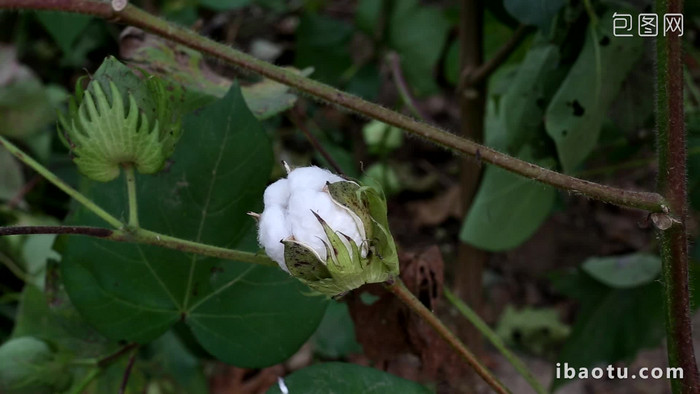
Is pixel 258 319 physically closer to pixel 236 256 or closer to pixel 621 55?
pixel 236 256

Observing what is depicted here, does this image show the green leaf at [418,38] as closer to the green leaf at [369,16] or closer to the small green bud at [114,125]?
the green leaf at [369,16]

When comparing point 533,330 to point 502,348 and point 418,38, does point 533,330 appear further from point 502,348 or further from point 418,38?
point 502,348

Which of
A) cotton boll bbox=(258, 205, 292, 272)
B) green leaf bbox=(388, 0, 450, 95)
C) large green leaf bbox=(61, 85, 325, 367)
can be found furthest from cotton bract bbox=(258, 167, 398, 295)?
green leaf bbox=(388, 0, 450, 95)

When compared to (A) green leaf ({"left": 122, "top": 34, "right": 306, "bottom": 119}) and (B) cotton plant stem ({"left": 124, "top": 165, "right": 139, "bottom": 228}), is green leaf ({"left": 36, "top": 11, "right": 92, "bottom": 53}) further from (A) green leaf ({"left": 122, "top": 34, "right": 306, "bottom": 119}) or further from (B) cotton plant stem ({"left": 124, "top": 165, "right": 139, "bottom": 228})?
(B) cotton plant stem ({"left": 124, "top": 165, "right": 139, "bottom": 228})

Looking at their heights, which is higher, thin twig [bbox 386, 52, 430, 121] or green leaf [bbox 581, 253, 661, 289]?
thin twig [bbox 386, 52, 430, 121]

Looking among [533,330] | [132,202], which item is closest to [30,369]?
[132,202]

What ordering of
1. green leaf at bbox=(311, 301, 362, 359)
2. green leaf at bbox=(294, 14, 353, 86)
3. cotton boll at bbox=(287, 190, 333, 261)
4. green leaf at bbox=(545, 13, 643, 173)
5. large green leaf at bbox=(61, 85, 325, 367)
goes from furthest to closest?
green leaf at bbox=(294, 14, 353, 86), green leaf at bbox=(311, 301, 362, 359), green leaf at bbox=(545, 13, 643, 173), large green leaf at bbox=(61, 85, 325, 367), cotton boll at bbox=(287, 190, 333, 261)
